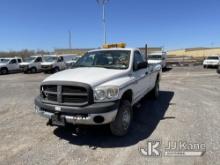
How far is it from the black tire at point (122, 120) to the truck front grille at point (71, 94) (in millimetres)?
762

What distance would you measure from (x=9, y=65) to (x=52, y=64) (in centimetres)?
611

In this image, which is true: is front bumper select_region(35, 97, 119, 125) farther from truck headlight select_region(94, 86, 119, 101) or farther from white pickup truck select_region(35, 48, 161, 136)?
truck headlight select_region(94, 86, 119, 101)

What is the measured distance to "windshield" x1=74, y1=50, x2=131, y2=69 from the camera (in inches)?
226

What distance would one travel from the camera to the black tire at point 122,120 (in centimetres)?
480

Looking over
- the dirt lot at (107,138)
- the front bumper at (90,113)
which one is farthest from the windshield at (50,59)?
the front bumper at (90,113)

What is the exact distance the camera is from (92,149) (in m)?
4.45

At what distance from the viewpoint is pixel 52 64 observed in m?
24.3

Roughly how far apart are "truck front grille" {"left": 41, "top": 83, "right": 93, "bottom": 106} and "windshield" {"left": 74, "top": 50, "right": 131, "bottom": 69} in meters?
1.40

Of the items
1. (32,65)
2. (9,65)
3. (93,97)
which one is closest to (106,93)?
(93,97)

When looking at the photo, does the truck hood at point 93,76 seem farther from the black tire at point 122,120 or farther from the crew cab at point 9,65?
the crew cab at point 9,65

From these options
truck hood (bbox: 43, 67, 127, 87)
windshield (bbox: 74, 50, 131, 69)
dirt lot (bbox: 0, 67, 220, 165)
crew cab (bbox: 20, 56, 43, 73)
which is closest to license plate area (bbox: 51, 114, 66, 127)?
dirt lot (bbox: 0, 67, 220, 165)

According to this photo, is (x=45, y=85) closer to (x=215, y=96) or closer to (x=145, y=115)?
(x=145, y=115)

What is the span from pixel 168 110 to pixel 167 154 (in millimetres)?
3051

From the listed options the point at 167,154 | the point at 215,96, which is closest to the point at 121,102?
the point at 167,154
